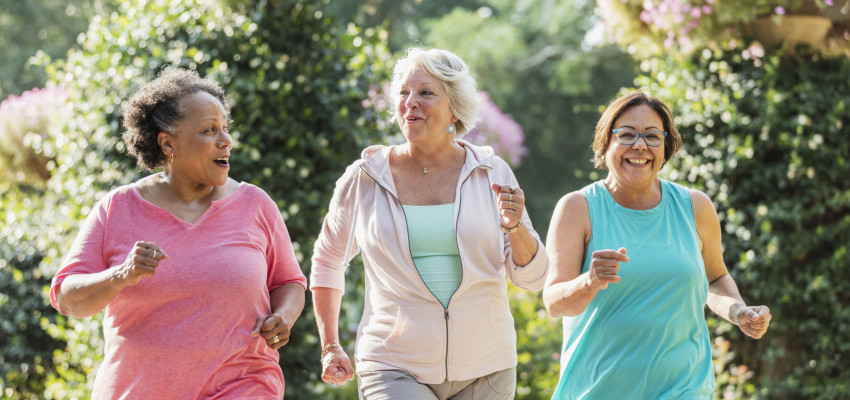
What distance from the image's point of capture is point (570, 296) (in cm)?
322

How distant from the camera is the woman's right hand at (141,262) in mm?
2816

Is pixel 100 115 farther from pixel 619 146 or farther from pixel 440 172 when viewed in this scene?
pixel 619 146

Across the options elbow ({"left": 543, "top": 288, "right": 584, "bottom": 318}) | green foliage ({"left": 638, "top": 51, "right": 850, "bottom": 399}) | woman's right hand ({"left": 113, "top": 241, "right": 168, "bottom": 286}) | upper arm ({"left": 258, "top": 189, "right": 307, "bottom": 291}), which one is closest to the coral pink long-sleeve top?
upper arm ({"left": 258, "top": 189, "right": 307, "bottom": 291})

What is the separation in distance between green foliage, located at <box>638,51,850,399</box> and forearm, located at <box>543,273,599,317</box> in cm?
304

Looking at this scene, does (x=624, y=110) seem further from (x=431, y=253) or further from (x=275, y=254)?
(x=275, y=254)

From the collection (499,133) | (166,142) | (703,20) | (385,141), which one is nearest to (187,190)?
(166,142)

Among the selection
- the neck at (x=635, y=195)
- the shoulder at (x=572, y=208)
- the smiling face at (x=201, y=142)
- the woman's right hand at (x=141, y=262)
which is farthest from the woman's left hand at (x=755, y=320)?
the woman's right hand at (x=141, y=262)

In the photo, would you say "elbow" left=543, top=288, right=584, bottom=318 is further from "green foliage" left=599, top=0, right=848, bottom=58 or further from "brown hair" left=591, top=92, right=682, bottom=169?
"green foliage" left=599, top=0, right=848, bottom=58

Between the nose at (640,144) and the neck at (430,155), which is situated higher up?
the nose at (640,144)

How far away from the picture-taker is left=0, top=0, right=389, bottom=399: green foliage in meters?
5.47

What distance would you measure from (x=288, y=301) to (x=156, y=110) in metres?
0.79

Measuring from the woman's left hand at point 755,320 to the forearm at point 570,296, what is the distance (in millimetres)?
554

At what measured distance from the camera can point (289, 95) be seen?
5.58m

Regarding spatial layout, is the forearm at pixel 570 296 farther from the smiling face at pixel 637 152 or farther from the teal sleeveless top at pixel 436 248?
the smiling face at pixel 637 152
